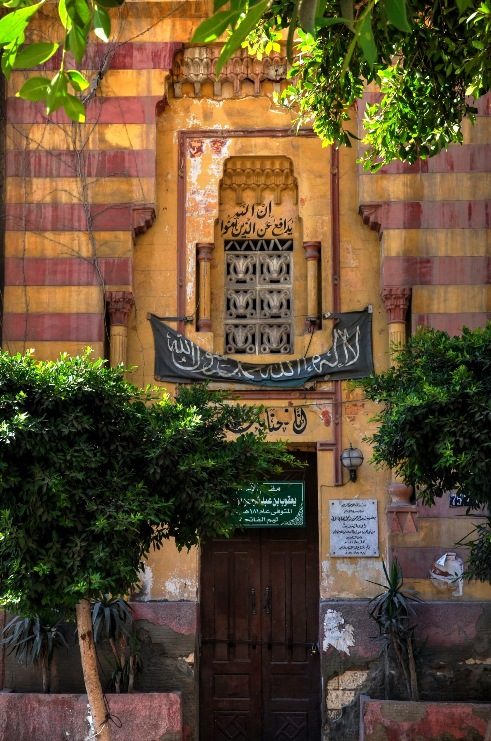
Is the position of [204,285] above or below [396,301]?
above

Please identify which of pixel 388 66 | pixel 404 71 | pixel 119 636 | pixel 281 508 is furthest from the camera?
pixel 281 508

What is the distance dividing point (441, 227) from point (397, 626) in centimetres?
467

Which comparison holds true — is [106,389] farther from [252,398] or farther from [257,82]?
[257,82]

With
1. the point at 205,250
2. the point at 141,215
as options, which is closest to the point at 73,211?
the point at 141,215

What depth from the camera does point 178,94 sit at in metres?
14.2

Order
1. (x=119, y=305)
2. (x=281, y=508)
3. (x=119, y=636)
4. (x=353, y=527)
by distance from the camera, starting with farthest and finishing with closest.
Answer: (x=281, y=508), (x=119, y=305), (x=353, y=527), (x=119, y=636)

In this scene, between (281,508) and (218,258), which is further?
(218,258)

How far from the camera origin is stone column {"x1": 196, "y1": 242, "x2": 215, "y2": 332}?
1374 centimetres

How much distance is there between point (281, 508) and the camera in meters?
13.6

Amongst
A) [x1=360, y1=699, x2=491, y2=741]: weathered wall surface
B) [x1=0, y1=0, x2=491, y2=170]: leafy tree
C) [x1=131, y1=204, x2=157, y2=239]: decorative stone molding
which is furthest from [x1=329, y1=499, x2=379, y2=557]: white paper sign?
[x1=0, y1=0, x2=491, y2=170]: leafy tree

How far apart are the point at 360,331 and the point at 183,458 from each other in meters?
4.82

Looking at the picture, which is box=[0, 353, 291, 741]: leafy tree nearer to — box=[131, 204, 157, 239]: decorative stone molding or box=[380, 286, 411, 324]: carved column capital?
box=[380, 286, 411, 324]: carved column capital

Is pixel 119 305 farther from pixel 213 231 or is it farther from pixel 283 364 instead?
pixel 283 364

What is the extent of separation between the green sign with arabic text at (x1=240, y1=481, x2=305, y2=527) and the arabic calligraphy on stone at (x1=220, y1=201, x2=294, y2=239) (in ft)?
10.3
